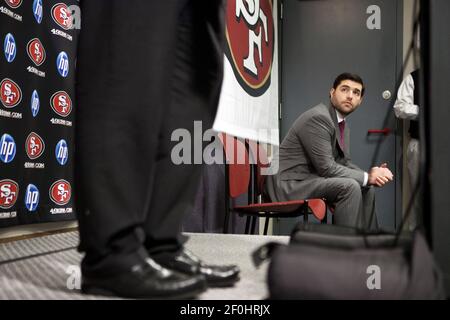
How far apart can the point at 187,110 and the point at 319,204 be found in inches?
60.7

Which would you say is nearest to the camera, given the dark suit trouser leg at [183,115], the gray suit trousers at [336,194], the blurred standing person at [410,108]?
the dark suit trouser leg at [183,115]

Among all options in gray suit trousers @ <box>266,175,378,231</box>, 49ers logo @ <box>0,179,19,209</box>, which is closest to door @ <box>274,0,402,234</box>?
gray suit trousers @ <box>266,175,378,231</box>

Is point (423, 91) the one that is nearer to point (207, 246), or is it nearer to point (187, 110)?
point (187, 110)

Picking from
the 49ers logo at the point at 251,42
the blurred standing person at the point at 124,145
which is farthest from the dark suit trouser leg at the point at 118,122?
the 49ers logo at the point at 251,42

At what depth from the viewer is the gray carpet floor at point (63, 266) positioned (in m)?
0.94

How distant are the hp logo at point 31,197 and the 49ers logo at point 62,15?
810mm

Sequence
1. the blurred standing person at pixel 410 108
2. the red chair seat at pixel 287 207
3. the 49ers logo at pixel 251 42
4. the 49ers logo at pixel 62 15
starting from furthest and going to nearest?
the blurred standing person at pixel 410 108 < the 49ers logo at pixel 251 42 < the red chair seat at pixel 287 207 < the 49ers logo at pixel 62 15

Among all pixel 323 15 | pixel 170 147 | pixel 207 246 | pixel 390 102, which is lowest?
pixel 207 246

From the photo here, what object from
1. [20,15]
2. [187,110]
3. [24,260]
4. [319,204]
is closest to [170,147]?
[187,110]

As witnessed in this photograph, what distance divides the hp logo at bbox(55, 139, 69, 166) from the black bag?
1732mm

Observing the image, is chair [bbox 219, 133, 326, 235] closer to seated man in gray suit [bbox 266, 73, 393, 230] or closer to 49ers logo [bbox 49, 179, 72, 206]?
seated man in gray suit [bbox 266, 73, 393, 230]

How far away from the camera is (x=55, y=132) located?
2.20 metres

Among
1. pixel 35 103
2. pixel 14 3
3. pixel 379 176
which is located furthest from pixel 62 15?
pixel 379 176

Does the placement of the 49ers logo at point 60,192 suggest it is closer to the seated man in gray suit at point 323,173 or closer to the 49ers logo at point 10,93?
the 49ers logo at point 10,93
